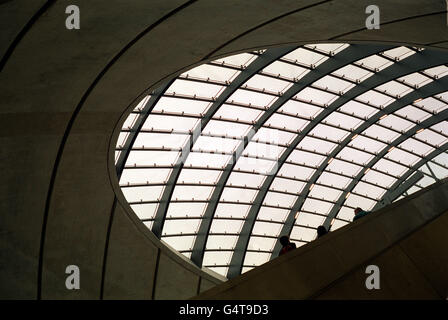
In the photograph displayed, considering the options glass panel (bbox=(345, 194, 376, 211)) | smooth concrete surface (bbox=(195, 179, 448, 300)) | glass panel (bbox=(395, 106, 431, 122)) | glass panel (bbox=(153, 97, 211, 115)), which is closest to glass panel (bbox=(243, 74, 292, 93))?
glass panel (bbox=(153, 97, 211, 115))

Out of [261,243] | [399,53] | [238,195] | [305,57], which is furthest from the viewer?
[261,243]

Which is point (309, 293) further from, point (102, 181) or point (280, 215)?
point (280, 215)

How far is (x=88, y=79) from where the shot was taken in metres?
15.7

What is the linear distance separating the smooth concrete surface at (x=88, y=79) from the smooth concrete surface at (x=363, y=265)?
7792mm

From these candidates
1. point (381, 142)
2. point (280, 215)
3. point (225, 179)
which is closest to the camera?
point (225, 179)

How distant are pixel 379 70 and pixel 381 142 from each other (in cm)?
1089

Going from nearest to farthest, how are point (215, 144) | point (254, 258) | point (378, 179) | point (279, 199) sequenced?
point (215, 144)
point (279, 199)
point (254, 258)
point (378, 179)

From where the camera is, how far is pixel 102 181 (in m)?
21.4

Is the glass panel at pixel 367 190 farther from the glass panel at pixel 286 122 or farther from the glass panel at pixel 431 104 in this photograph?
the glass panel at pixel 286 122

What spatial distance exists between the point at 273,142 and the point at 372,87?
8576 millimetres

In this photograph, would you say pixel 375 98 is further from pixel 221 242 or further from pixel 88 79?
pixel 88 79

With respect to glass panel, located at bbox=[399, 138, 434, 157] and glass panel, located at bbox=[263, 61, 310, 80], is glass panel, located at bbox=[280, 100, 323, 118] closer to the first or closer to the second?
glass panel, located at bbox=[263, 61, 310, 80]

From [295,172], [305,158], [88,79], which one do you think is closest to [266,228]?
[295,172]
